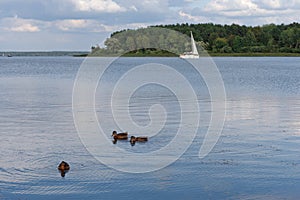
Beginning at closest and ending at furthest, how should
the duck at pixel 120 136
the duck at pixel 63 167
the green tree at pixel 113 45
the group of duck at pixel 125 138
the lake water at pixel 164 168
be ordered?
1. the lake water at pixel 164 168
2. the duck at pixel 63 167
3. the group of duck at pixel 125 138
4. the duck at pixel 120 136
5. the green tree at pixel 113 45

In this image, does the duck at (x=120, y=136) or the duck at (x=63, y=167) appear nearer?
the duck at (x=63, y=167)

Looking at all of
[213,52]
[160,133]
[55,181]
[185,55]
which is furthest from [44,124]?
[213,52]

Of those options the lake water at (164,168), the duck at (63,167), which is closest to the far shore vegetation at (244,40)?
the lake water at (164,168)

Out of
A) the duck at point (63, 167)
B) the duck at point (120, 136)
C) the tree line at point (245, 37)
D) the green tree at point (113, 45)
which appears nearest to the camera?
the duck at point (63, 167)

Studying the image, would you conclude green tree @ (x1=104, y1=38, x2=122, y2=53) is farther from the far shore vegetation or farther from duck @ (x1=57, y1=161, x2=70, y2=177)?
duck @ (x1=57, y1=161, x2=70, y2=177)

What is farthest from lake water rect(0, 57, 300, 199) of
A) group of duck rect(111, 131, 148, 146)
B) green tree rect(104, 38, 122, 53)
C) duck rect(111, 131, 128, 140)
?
green tree rect(104, 38, 122, 53)

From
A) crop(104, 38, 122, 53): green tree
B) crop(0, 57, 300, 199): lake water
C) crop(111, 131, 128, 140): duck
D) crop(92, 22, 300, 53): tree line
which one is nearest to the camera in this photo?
crop(0, 57, 300, 199): lake water

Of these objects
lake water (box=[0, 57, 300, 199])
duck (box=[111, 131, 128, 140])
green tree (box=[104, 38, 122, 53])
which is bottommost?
lake water (box=[0, 57, 300, 199])

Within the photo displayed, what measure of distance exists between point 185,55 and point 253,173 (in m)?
116

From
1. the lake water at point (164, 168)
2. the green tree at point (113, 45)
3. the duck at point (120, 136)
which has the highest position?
the green tree at point (113, 45)

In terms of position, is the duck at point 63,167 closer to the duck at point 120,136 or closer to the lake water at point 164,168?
the lake water at point 164,168

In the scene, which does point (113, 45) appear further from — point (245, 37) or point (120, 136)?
point (120, 136)

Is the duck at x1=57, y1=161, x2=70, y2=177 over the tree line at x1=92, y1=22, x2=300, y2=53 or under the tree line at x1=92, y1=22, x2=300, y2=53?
under

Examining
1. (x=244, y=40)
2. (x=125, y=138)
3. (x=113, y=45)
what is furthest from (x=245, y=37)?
(x=125, y=138)
